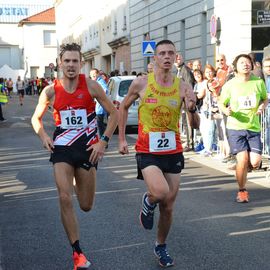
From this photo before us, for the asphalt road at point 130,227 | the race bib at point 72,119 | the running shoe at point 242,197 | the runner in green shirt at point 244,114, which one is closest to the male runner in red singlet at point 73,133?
the race bib at point 72,119

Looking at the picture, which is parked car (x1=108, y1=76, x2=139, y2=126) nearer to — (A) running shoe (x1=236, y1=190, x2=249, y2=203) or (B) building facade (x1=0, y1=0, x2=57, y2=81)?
(A) running shoe (x1=236, y1=190, x2=249, y2=203)

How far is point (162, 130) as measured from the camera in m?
5.50

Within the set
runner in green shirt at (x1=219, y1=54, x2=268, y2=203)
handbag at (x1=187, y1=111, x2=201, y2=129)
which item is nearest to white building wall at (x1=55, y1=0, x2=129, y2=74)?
runner in green shirt at (x1=219, y1=54, x2=268, y2=203)

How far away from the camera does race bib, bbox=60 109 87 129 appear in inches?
215

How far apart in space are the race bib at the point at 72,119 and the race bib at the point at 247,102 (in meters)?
3.17

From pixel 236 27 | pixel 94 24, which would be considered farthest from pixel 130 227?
pixel 94 24

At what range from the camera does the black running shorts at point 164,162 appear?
5.46 m

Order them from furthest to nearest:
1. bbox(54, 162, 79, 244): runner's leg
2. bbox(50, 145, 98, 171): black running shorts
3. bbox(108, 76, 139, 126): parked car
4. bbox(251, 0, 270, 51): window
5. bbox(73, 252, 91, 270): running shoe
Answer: bbox(251, 0, 270, 51): window < bbox(108, 76, 139, 126): parked car < bbox(50, 145, 98, 171): black running shorts < bbox(54, 162, 79, 244): runner's leg < bbox(73, 252, 91, 270): running shoe

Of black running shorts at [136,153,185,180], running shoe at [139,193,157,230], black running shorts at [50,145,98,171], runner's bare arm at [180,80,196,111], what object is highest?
runner's bare arm at [180,80,196,111]

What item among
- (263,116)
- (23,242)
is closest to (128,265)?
(23,242)

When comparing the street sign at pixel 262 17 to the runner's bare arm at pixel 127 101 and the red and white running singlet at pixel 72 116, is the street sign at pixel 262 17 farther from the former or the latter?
the red and white running singlet at pixel 72 116

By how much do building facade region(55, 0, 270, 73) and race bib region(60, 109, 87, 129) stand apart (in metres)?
12.2

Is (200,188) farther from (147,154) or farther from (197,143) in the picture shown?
(197,143)

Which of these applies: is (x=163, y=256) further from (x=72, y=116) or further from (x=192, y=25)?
(x=192, y=25)
